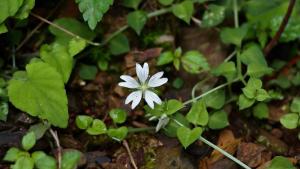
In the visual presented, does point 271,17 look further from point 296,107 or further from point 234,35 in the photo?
point 296,107

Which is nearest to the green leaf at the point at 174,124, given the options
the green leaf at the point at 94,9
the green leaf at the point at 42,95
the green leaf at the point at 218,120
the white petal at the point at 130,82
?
the green leaf at the point at 218,120

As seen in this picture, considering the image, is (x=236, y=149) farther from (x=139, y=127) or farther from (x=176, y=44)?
(x=176, y=44)

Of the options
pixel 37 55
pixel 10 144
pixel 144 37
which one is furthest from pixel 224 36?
pixel 10 144

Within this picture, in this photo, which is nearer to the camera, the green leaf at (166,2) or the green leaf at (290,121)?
the green leaf at (290,121)

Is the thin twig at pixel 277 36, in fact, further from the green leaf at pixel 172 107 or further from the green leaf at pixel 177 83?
the green leaf at pixel 172 107

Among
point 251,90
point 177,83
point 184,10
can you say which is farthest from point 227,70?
point 184,10

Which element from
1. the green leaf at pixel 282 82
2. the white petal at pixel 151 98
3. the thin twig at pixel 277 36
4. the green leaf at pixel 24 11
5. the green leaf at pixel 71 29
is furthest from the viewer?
the green leaf at pixel 282 82

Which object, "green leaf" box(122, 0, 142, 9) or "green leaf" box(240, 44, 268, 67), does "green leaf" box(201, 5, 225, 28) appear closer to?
"green leaf" box(240, 44, 268, 67)
